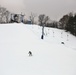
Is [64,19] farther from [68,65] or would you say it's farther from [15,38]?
[68,65]

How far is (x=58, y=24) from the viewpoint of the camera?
6562cm

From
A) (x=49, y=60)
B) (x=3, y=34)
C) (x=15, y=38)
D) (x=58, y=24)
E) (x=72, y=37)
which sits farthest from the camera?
(x=58, y=24)

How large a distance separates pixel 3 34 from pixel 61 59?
14.2m

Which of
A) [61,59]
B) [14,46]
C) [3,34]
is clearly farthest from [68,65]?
[3,34]

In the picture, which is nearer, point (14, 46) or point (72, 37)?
point (14, 46)

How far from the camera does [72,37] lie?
44281 millimetres

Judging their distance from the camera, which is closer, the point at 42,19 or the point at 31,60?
the point at 31,60

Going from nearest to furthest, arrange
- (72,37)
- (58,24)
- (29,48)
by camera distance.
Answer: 1. (29,48)
2. (72,37)
3. (58,24)

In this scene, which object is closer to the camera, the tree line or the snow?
the snow

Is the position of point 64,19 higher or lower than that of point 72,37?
higher

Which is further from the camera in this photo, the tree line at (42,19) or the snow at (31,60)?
the tree line at (42,19)

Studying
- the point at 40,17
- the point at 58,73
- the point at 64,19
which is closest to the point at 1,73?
the point at 58,73

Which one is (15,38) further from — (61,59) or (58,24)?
(58,24)

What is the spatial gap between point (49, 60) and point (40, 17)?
48507 mm
